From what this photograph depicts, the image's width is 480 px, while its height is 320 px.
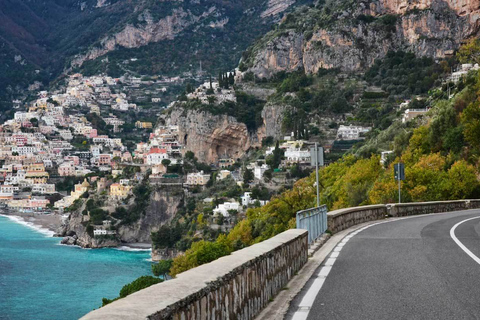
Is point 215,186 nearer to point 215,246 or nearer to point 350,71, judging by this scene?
point 350,71

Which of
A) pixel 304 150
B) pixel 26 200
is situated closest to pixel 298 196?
pixel 304 150

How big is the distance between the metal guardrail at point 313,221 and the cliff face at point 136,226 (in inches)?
4018

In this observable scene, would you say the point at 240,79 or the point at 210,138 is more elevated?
the point at 240,79

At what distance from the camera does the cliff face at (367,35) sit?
5620 inches

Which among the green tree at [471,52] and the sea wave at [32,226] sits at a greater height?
the green tree at [471,52]

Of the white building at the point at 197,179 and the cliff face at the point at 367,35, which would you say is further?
the cliff face at the point at 367,35

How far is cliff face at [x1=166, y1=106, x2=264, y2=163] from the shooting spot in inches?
5994

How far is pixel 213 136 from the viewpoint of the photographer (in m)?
152

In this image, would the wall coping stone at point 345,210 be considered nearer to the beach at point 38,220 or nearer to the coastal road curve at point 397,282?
the coastal road curve at point 397,282

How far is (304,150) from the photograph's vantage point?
12350cm

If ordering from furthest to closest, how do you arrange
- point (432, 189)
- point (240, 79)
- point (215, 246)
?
1. point (240, 79)
2. point (215, 246)
3. point (432, 189)

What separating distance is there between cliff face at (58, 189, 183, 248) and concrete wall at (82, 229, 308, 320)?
110 m

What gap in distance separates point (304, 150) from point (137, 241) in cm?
3747

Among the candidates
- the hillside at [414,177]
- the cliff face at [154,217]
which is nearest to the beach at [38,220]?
the cliff face at [154,217]
